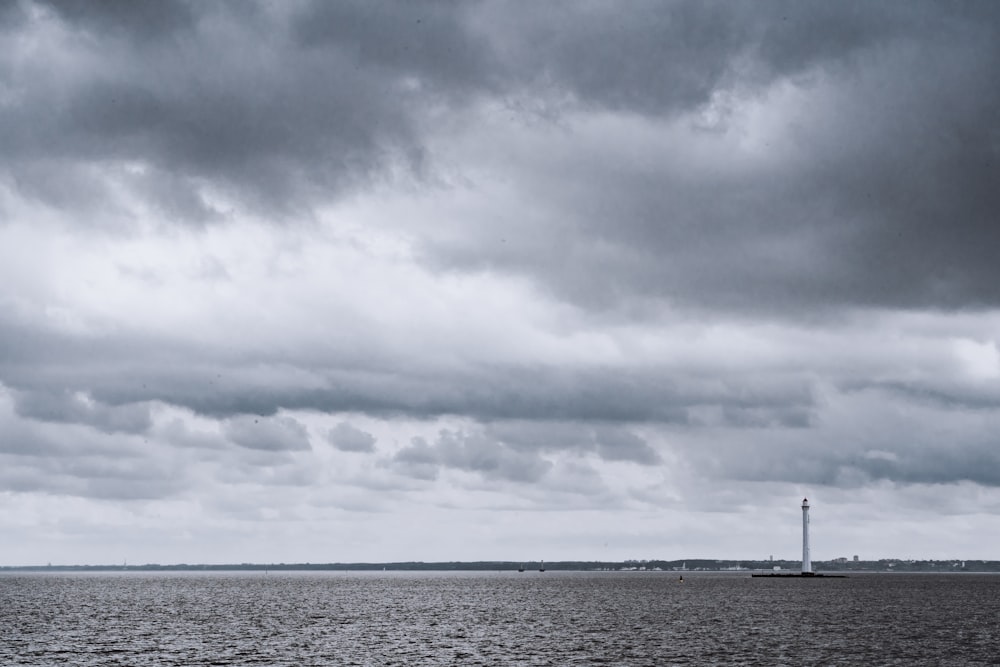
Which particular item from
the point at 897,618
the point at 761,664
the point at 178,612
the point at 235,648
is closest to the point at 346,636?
the point at 235,648

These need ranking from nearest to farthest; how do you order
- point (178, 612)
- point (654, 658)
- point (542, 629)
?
point (654, 658)
point (542, 629)
point (178, 612)

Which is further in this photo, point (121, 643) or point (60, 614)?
point (60, 614)

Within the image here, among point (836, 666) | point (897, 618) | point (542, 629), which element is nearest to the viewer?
point (836, 666)

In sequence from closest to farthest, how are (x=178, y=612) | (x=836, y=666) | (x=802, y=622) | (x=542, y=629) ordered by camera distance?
(x=836, y=666) → (x=542, y=629) → (x=802, y=622) → (x=178, y=612)

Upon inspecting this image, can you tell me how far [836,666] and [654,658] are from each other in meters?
17.2

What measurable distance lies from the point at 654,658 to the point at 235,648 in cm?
4402

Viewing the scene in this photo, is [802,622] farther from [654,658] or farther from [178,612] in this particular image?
[178,612]

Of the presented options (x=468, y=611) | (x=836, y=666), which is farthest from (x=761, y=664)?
(x=468, y=611)

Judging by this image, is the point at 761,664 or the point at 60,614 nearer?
the point at 761,664

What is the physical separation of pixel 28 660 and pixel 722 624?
313 ft

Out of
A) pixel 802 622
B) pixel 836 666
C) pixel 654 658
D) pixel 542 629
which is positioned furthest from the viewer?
pixel 802 622

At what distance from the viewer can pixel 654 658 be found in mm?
107750

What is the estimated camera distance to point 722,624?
159 m

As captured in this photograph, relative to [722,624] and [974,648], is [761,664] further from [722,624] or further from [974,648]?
[722,624]
